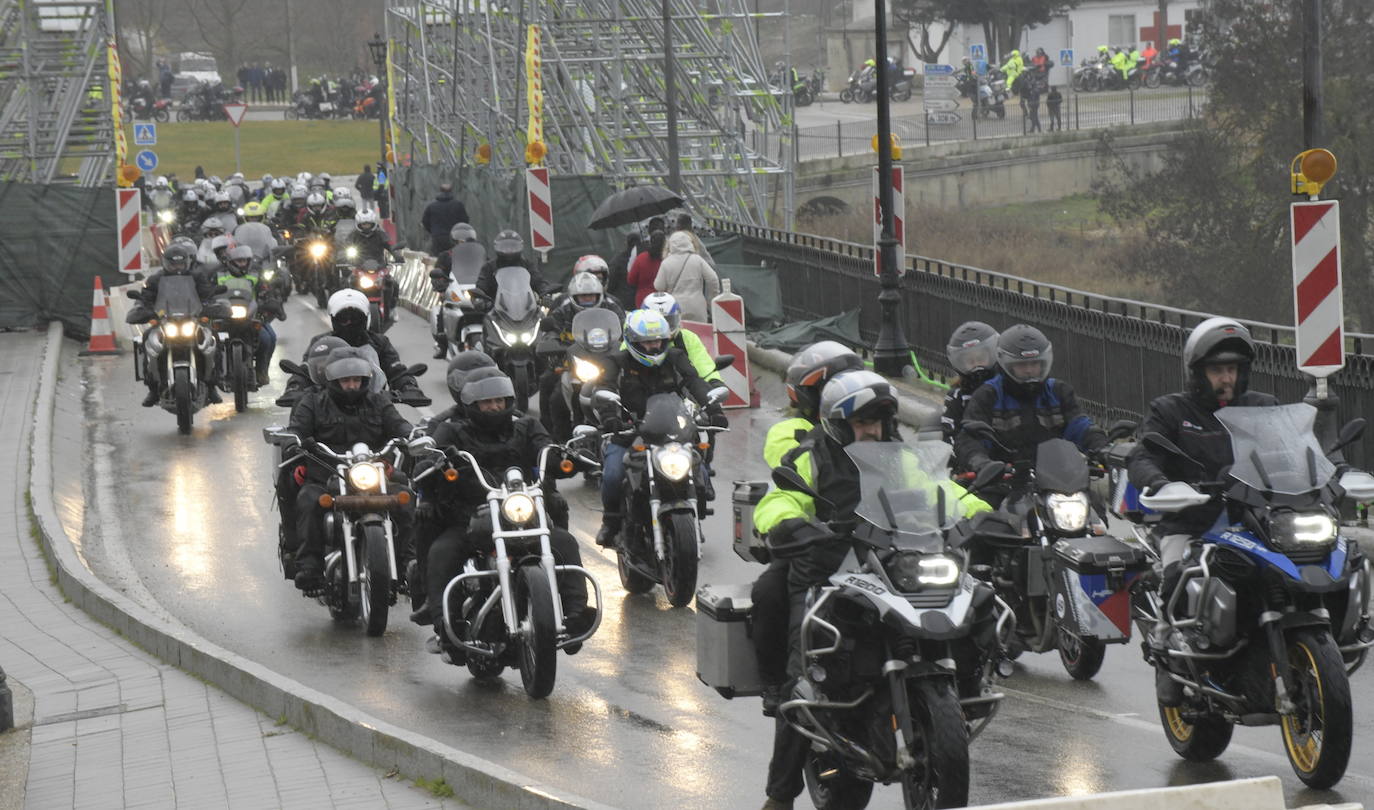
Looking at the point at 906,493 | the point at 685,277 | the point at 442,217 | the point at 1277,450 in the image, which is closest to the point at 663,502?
the point at 1277,450

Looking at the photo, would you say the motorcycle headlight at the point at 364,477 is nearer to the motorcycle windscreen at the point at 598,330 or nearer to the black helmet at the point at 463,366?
the black helmet at the point at 463,366

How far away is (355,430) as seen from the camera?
12.6 metres

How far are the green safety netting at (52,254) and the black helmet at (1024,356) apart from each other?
2133cm

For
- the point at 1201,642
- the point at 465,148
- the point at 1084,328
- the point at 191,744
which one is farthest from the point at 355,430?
the point at 465,148

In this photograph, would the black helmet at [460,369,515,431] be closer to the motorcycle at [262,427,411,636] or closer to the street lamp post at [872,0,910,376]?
the motorcycle at [262,427,411,636]

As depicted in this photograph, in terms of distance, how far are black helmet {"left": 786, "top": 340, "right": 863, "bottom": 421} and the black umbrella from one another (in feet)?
55.4

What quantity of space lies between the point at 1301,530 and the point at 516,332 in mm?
13091

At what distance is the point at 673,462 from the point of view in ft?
41.5

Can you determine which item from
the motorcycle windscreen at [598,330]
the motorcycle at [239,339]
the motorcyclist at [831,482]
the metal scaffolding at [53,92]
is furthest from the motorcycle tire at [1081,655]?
the metal scaffolding at [53,92]

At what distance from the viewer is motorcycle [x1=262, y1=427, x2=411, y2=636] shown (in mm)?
11977

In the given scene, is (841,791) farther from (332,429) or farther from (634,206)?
(634,206)

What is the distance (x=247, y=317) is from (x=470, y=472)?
12.2m

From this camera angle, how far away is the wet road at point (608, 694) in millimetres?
8688

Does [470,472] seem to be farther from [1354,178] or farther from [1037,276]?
[1037,276]
